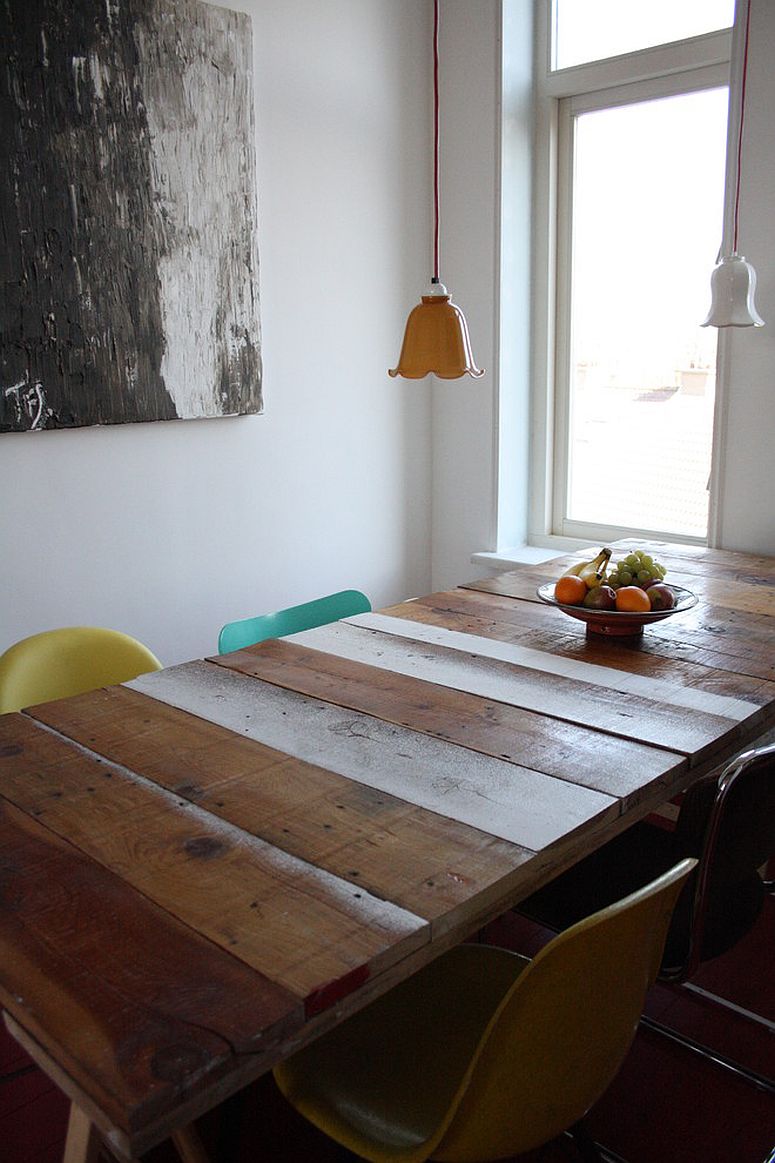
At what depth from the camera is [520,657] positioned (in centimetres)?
210

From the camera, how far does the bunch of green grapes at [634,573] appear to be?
2.25m

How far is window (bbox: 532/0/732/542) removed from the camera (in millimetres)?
3234

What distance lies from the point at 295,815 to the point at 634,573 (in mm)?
1135

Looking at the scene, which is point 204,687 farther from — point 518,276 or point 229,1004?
point 518,276

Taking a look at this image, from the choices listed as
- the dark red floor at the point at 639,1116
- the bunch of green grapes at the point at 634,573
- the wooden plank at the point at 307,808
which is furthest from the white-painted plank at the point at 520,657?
the dark red floor at the point at 639,1116

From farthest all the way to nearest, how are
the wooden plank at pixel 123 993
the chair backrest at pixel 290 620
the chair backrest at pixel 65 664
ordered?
the chair backrest at pixel 290 620
the chair backrest at pixel 65 664
the wooden plank at pixel 123 993

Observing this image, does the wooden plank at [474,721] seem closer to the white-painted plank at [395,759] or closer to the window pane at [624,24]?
the white-painted plank at [395,759]

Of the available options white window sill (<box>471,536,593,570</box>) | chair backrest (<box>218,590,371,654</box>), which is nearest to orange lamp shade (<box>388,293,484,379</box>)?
chair backrest (<box>218,590,371,654</box>)

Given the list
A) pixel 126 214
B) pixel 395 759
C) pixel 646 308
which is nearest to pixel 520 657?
pixel 395 759

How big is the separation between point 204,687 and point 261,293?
5.22 feet

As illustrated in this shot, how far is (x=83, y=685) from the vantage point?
2.19 m

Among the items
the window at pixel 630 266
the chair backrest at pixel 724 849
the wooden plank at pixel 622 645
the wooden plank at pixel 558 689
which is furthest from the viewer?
the window at pixel 630 266

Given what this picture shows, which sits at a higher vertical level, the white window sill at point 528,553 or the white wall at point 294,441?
the white wall at point 294,441

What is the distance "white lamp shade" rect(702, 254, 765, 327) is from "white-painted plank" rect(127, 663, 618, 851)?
5.40 ft
